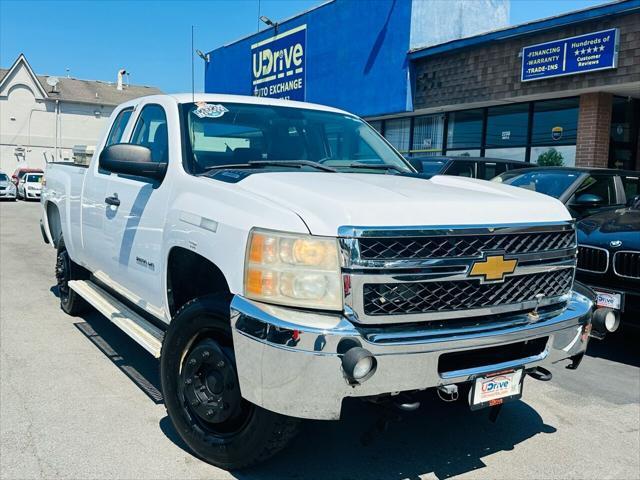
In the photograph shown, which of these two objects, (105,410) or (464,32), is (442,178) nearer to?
(105,410)

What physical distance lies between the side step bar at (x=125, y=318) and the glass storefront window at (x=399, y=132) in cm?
1312

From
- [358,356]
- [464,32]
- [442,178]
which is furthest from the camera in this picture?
[464,32]

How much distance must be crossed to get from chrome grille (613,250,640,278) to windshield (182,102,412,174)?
84.2 inches

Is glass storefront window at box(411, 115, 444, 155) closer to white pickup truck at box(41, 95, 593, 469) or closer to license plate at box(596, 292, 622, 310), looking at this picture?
license plate at box(596, 292, 622, 310)

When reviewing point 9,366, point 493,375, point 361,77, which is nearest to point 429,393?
point 493,375

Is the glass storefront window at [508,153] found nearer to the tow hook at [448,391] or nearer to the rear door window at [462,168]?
the rear door window at [462,168]

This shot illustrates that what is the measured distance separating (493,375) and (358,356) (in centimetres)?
84

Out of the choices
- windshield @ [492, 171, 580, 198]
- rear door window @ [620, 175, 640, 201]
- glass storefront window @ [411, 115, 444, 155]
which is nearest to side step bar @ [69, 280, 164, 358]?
windshield @ [492, 171, 580, 198]

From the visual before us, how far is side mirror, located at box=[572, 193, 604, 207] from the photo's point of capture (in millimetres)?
6426

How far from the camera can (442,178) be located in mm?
3789

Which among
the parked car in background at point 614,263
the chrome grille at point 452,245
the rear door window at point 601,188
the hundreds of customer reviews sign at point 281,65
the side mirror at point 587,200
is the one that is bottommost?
the parked car in background at point 614,263

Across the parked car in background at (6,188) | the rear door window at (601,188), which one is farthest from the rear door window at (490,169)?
the parked car in background at (6,188)

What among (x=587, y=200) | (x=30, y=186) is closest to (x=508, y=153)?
(x=587, y=200)

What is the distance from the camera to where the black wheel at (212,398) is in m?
2.93
